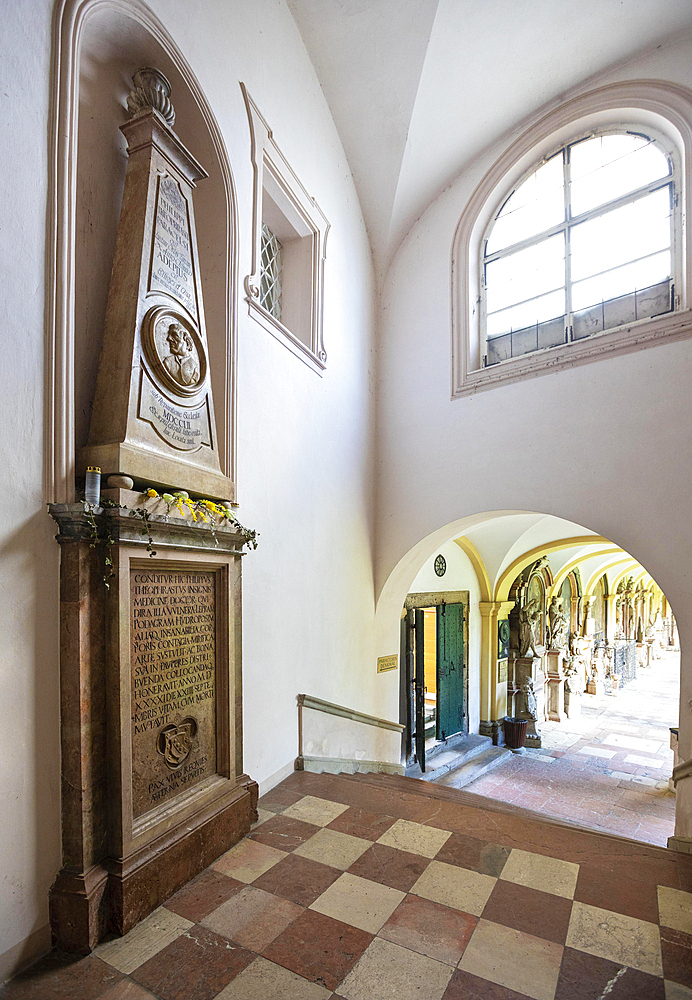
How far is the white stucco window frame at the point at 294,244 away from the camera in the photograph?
13.7 feet

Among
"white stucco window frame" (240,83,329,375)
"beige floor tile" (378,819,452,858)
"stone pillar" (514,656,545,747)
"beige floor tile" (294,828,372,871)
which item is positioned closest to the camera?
"beige floor tile" (294,828,372,871)

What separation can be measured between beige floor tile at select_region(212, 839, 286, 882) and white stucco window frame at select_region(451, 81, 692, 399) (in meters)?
4.45

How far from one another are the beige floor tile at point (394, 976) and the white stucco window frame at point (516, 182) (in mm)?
4524

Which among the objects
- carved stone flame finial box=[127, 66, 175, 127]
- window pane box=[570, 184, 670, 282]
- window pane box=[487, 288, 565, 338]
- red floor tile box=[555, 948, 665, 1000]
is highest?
window pane box=[570, 184, 670, 282]

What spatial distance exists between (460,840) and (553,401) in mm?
3747

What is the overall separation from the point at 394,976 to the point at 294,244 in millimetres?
5308

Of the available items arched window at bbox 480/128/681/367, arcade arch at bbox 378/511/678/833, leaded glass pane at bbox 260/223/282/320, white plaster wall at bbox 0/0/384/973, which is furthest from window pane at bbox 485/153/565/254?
arcade arch at bbox 378/511/678/833

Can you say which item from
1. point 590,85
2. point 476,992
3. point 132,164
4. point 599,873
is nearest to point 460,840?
point 599,873

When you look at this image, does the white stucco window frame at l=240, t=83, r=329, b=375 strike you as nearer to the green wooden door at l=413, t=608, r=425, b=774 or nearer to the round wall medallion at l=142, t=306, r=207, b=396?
the round wall medallion at l=142, t=306, r=207, b=396

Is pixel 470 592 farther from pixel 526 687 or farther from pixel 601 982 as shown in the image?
pixel 601 982

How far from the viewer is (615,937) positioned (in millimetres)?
2193

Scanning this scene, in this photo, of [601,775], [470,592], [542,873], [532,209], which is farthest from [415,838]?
[470,592]

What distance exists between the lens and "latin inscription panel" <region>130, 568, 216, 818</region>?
2.45 m

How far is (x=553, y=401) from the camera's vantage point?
5098 mm
